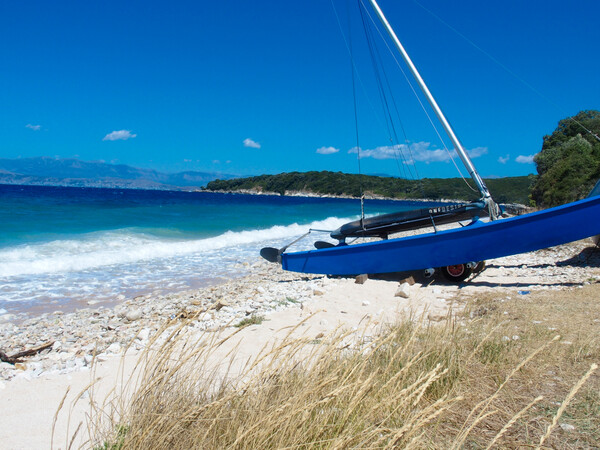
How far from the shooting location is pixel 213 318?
5.93 m

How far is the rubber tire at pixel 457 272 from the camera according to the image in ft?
26.8

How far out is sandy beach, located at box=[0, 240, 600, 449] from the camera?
3.39 metres

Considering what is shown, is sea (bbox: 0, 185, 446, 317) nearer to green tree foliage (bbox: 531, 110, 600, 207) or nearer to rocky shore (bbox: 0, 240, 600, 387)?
rocky shore (bbox: 0, 240, 600, 387)

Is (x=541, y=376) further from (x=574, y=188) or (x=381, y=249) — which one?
(x=574, y=188)

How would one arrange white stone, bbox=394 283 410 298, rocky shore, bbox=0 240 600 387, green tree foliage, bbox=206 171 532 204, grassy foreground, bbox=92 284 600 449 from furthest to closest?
green tree foliage, bbox=206 171 532 204, white stone, bbox=394 283 410 298, rocky shore, bbox=0 240 600 387, grassy foreground, bbox=92 284 600 449

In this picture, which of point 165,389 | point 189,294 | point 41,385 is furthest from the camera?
point 189,294

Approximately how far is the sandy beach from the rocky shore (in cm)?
2

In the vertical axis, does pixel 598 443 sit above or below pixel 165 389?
below

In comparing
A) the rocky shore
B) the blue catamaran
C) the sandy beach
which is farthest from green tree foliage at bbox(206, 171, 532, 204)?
the sandy beach

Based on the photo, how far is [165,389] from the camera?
2.32 m

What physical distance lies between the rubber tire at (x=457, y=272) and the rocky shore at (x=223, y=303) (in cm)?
17

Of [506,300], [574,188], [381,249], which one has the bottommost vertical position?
[506,300]

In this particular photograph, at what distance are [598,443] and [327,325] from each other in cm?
344

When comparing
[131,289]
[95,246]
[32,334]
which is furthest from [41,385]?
[95,246]
